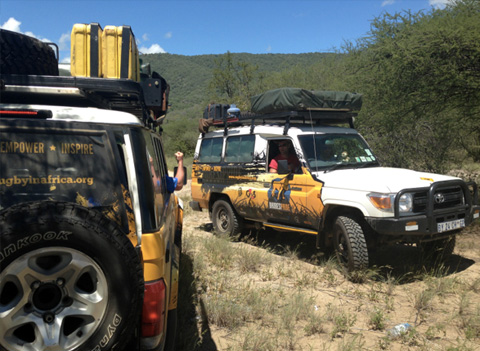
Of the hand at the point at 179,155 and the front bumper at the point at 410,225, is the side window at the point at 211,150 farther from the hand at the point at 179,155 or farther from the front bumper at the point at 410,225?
the front bumper at the point at 410,225

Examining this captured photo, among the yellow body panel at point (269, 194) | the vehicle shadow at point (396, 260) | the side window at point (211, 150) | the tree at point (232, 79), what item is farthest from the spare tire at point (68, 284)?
the tree at point (232, 79)

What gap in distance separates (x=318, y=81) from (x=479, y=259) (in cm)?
2137

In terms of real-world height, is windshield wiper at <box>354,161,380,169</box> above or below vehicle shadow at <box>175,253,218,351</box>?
above

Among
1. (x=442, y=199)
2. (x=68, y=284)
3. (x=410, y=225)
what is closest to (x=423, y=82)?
(x=442, y=199)

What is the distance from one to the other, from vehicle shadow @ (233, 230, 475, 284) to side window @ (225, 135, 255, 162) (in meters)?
1.42

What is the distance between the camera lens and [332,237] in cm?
556

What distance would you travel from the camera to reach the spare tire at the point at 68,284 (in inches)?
75.1

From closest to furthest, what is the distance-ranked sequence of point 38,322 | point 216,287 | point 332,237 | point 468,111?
point 38,322
point 216,287
point 332,237
point 468,111

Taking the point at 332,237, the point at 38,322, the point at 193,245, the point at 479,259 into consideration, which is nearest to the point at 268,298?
the point at 332,237

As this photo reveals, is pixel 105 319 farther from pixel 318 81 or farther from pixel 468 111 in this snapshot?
pixel 318 81

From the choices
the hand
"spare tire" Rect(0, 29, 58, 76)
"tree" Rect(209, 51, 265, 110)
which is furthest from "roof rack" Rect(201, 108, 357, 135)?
"tree" Rect(209, 51, 265, 110)

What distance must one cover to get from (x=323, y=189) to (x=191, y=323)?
253 cm

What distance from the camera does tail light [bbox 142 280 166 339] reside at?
2.25m

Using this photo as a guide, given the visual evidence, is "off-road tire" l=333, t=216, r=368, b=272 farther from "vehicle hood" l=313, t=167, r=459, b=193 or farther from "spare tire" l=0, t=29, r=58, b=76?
"spare tire" l=0, t=29, r=58, b=76
